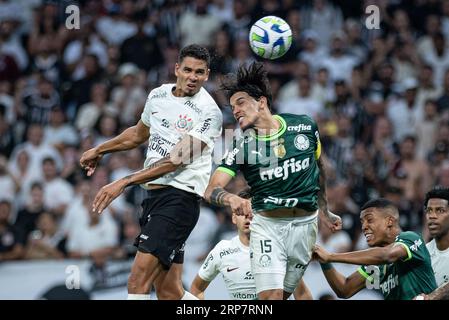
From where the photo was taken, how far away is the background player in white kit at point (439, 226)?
959cm

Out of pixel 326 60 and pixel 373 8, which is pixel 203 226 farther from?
pixel 373 8

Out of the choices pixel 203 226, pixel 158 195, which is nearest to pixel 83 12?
pixel 203 226

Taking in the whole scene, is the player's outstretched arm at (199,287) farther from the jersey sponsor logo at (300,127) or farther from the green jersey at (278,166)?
the jersey sponsor logo at (300,127)

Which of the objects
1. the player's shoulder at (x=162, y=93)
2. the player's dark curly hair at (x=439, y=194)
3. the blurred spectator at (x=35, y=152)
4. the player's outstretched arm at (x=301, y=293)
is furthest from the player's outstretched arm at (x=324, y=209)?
the blurred spectator at (x=35, y=152)

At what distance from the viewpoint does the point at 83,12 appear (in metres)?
19.3

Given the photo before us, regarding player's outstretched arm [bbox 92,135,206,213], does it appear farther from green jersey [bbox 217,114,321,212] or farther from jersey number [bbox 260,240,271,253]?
jersey number [bbox 260,240,271,253]

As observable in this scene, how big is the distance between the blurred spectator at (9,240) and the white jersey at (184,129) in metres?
5.64

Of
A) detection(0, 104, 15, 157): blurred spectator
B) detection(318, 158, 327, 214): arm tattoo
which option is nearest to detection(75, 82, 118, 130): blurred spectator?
detection(0, 104, 15, 157): blurred spectator

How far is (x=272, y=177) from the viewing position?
8938 millimetres

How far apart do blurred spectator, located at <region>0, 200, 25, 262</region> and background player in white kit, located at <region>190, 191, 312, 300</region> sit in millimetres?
4977

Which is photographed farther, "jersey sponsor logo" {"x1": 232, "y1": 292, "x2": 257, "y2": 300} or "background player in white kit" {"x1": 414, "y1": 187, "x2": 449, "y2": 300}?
"jersey sponsor logo" {"x1": 232, "y1": 292, "x2": 257, "y2": 300}

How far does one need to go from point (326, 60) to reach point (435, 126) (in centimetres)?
247

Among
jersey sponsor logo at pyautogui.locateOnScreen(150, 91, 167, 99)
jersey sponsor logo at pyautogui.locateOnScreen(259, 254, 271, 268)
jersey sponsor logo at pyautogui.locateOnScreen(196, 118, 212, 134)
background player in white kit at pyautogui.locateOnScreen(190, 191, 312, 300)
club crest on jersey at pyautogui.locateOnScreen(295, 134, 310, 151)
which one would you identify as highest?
jersey sponsor logo at pyautogui.locateOnScreen(150, 91, 167, 99)

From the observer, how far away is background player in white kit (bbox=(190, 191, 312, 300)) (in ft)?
33.6
